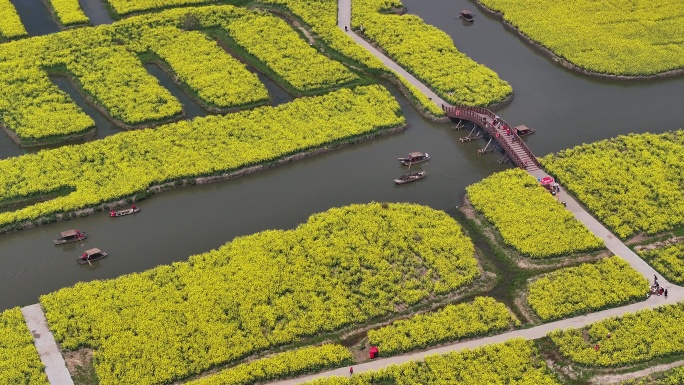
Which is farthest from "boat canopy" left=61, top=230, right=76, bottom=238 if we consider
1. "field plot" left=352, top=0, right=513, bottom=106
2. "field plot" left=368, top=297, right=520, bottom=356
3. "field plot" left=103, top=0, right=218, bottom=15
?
"field plot" left=103, top=0, right=218, bottom=15

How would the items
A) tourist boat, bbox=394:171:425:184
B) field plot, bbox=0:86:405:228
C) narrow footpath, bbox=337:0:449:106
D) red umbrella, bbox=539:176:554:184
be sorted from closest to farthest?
field plot, bbox=0:86:405:228
red umbrella, bbox=539:176:554:184
tourist boat, bbox=394:171:425:184
narrow footpath, bbox=337:0:449:106

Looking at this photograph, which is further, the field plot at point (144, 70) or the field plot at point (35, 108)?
the field plot at point (144, 70)

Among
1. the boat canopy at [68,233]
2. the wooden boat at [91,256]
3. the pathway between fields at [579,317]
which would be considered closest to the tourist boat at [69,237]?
the boat canopy at [68,233]

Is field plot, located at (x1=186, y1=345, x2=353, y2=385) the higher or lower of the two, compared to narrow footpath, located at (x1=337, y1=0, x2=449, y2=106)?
lower

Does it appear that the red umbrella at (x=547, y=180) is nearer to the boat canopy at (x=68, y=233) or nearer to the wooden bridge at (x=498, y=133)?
the wooden bridge at (x=498, y=133)

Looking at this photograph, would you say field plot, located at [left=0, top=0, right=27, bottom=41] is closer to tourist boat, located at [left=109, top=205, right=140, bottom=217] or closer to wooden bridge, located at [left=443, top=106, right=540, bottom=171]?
tourist boat, located at [left=109, top=205, right=140, bottom=217]

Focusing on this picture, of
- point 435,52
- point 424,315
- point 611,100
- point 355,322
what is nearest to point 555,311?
point 424,315
